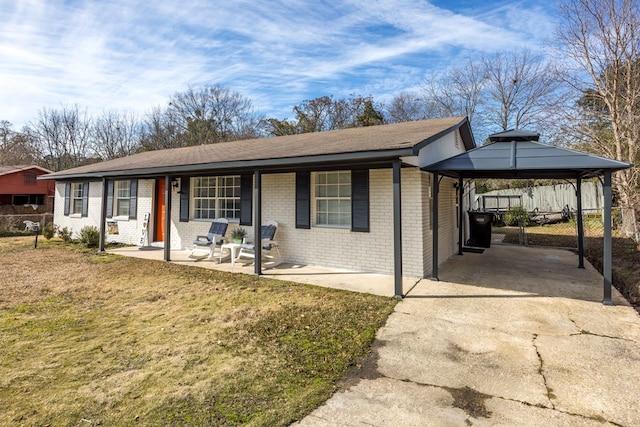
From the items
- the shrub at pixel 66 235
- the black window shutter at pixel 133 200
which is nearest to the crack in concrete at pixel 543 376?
the black window shutter at pixel 133 200

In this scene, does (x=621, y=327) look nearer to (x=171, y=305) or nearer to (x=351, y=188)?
(x=351, y=188)

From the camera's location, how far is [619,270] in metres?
6.82

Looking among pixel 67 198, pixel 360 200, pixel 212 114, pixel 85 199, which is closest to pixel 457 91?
pixel 212 114

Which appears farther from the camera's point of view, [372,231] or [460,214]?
[460,214]

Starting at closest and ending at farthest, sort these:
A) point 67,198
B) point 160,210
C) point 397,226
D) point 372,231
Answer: point 397,226
point 372,231
point 160,210
point 67,198

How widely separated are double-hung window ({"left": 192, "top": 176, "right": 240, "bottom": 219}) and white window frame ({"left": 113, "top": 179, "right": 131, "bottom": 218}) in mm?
→ 3231

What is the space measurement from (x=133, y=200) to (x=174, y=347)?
8.90 meters

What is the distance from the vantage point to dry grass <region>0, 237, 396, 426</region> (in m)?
2.52

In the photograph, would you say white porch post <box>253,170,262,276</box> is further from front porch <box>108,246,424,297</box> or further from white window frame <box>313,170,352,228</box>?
white window frame <box>313,170,352,228</box>

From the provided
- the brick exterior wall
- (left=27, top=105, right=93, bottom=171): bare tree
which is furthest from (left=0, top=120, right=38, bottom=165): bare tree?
the brick exterior wall

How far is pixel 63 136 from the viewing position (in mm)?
30766

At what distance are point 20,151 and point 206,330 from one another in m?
38.0

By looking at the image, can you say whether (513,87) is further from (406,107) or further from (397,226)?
(397,226)

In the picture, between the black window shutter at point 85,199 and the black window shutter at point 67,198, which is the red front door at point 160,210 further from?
the black window shutter at point 67,198
